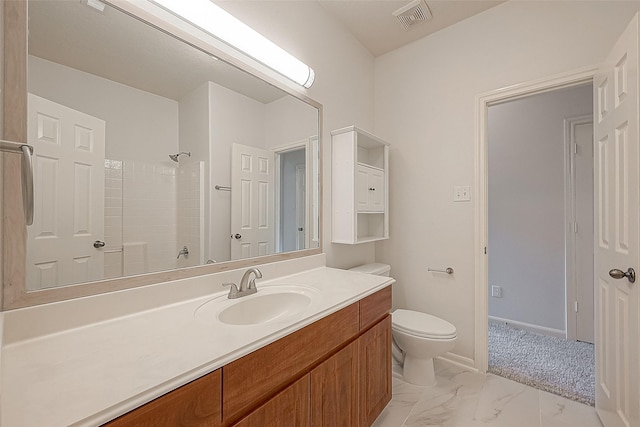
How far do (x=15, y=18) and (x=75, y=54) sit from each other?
13 cm

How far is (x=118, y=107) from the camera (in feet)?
3.04

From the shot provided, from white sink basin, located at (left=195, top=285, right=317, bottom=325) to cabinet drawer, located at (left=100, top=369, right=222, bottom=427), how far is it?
333 millimetres

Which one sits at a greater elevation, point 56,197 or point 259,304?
point 56,197

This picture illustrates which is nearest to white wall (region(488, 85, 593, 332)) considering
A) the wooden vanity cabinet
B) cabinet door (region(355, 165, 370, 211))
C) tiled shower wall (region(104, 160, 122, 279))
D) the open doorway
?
the open doorway

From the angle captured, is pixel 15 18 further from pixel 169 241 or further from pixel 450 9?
pixel 450 9

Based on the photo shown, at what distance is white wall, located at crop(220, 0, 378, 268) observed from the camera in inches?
57.2

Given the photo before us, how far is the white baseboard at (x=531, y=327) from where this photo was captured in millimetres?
2385

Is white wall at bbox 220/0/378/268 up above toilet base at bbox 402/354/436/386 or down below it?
above

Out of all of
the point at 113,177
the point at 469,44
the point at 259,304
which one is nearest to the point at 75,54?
the point at 113,177

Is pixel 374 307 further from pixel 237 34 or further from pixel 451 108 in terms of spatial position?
pixel 451 108

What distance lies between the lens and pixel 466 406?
5.02 feet

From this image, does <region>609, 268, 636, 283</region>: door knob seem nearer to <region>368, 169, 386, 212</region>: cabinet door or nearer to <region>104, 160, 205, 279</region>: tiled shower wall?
<region>368, 169, 386, 212</region>: cabinet door

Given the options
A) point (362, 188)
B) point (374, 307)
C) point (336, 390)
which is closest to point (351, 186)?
point (362, 188)

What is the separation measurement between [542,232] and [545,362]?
1.16 m
